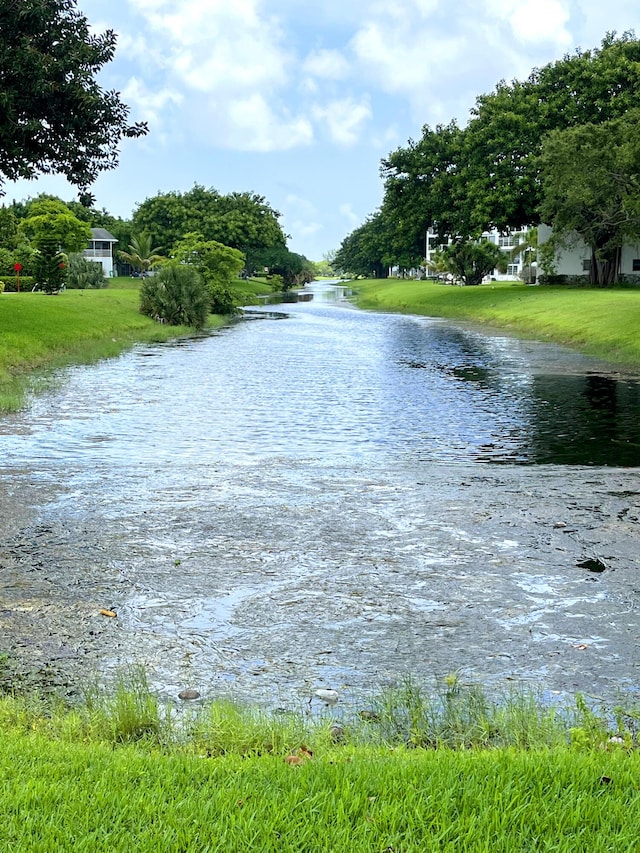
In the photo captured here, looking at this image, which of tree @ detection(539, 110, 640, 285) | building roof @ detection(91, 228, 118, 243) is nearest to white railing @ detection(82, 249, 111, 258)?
building roof @ detection(91, 228, 118, 243)

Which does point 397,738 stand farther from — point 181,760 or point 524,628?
point 524,628

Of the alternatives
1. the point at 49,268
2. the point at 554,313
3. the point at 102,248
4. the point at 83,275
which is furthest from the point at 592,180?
the point at 102,248

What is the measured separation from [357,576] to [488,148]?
58477 mm

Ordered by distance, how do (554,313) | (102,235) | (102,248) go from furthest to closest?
(102,248) → (102,235) → (554,313)

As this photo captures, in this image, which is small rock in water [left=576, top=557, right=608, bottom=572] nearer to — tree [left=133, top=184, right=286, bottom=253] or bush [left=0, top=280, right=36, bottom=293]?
bush [left=0, top=280, right=36, bottom=293]

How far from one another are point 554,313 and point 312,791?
38.1 metres

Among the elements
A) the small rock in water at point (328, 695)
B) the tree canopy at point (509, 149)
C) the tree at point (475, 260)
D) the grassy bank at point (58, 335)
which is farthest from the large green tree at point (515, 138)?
the small rock in water at point (328, 695)

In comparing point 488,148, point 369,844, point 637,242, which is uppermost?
point 488,148

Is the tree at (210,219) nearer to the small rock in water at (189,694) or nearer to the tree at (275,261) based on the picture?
the tree at (275,261)

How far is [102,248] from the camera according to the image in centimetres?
10625

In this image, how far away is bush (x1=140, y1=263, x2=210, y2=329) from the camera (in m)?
42.8

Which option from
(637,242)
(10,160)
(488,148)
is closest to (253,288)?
(488,148)

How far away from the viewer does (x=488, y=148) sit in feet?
201

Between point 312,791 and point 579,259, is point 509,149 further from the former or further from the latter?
point 312,791
